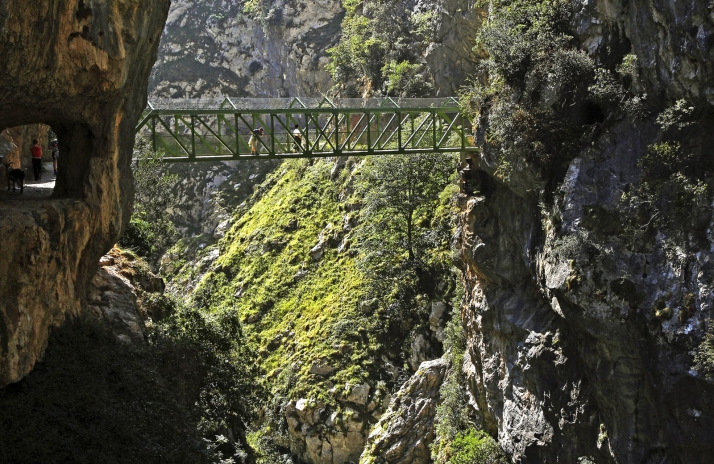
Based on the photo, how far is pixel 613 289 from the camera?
838 inches

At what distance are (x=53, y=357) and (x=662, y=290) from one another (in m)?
14.2

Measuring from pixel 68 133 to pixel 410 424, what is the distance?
1750 centimetres

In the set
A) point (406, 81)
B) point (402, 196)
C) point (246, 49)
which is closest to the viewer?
point (402, 196)

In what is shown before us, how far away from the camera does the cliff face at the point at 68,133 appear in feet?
51.9

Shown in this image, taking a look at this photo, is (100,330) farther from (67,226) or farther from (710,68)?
(710,68)

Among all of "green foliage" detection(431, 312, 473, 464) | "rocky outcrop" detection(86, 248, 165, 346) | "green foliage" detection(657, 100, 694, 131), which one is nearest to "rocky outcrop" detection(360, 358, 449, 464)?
"green foliage" detection(431, 312, 473, 464)

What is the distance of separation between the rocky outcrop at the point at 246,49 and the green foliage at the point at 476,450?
118 feet

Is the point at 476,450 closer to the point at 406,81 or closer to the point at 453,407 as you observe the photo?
the point at 453,407

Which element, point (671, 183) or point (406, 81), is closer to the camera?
point (671, 183)

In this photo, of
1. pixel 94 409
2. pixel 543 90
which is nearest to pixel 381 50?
pixel 543 90

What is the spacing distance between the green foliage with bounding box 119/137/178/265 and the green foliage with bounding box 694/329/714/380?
16.5 meters

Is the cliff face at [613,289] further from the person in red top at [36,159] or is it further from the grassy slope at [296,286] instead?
the person in red top at [36,159]

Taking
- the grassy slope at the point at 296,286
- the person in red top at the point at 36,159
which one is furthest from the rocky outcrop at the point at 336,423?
the person in red top at the point at 36,159

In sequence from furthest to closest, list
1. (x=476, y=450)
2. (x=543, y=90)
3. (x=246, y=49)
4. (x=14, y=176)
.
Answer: (x=246, y=49), (x=476, y=450), (x=543, y=90), (x=14, y=176)
